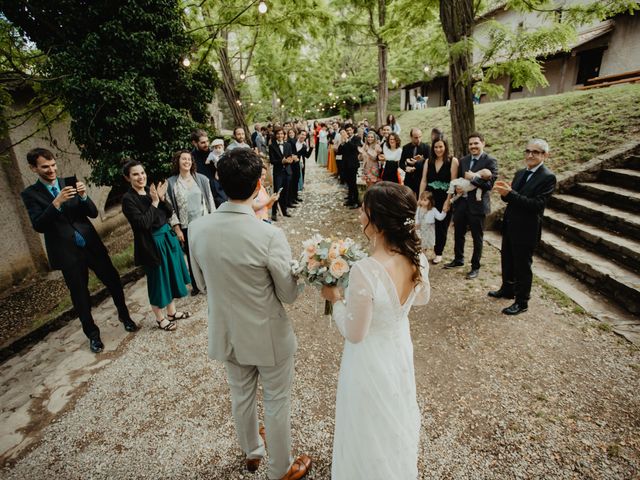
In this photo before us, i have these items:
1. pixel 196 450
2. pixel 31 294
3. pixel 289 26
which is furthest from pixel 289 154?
pixel 196 450

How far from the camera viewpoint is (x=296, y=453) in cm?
284

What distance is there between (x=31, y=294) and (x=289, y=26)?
963 cm

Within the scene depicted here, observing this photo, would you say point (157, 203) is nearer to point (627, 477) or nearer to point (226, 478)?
point (226, 478)

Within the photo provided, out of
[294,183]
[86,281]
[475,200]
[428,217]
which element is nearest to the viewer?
[86,281]

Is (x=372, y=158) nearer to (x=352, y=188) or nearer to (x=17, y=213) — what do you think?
(x=352, y=188)

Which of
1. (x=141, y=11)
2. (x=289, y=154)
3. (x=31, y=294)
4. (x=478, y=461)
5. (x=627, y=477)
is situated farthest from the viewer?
(x=289, y=154)

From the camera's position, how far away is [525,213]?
13.8 feet

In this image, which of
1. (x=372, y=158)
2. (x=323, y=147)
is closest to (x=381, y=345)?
(x=372, y=158)

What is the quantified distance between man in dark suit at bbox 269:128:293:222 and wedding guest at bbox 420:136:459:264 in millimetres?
4209

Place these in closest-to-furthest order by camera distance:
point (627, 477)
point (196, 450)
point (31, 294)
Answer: point (627, 477) → point (196, 450) → point (31, 294)

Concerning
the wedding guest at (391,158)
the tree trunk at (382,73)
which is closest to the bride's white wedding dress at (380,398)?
the wedding guest at (391,158)

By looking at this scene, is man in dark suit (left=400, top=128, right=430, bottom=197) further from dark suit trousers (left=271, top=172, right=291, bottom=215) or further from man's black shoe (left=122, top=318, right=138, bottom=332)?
man's black shoe (left=122, top=318, right=138, bottom=332)

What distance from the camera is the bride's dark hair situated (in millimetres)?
1842

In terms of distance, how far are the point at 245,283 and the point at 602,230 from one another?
6795 millimetres
